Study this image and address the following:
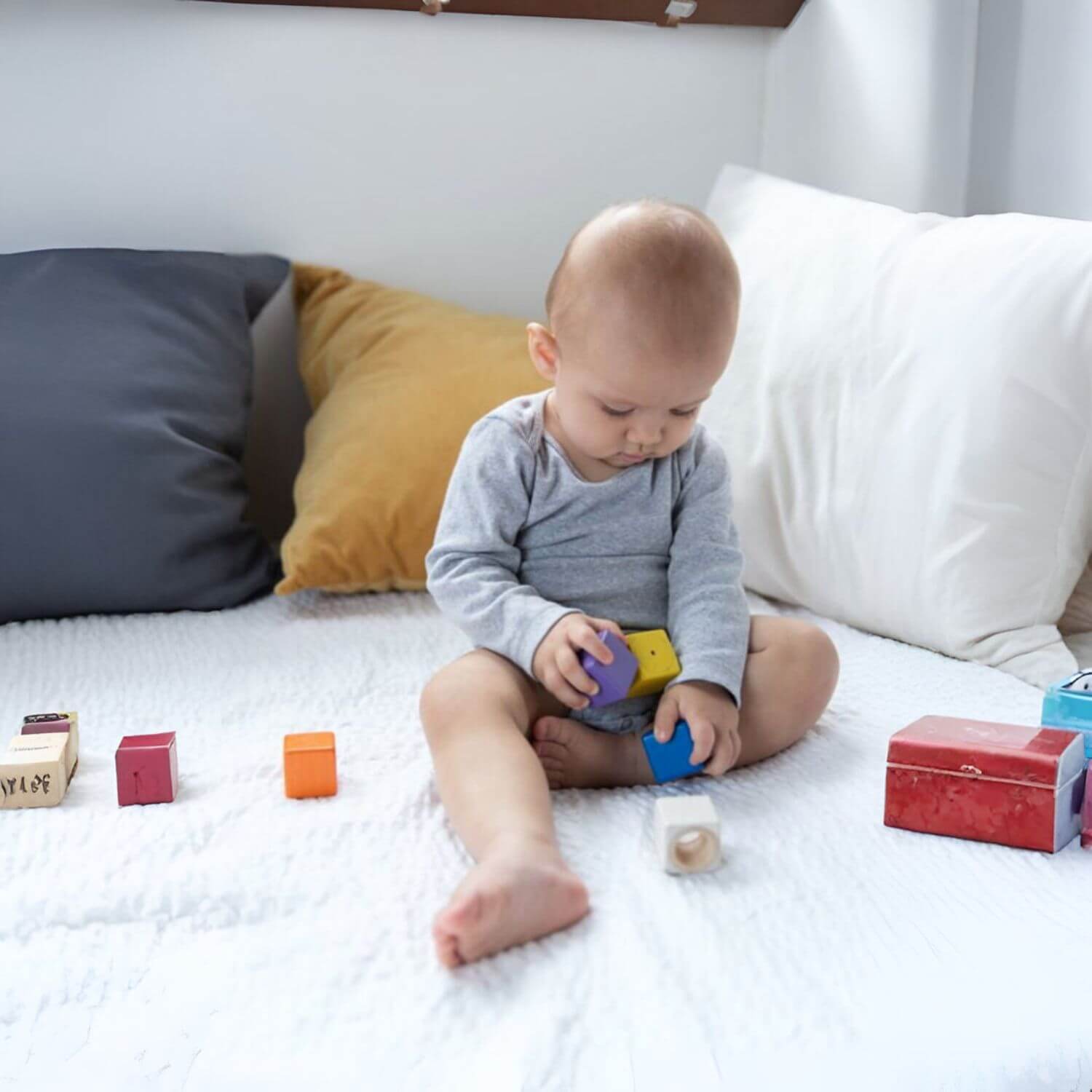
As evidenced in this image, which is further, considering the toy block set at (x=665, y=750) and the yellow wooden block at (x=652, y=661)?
the yellow wooden block at (x=652, y=661)

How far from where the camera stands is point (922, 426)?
134 cm

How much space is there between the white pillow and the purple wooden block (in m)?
0.42

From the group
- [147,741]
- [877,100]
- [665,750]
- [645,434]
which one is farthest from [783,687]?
[877,100]

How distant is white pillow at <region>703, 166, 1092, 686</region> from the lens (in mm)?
1284

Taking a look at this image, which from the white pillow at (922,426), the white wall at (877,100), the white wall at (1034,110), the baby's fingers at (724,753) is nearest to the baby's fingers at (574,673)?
the baby's fingers at (724,753)

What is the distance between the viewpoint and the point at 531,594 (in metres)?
1.13

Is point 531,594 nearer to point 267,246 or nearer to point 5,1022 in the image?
point 5,1022

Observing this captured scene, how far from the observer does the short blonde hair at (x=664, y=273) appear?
3.45ft

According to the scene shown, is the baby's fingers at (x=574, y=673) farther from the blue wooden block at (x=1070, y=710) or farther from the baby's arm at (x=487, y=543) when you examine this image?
the blue wooden block at (x=1070, y=710)

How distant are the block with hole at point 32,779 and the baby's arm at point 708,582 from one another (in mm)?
479

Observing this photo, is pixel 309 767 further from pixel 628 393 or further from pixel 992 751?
pixel 992 751

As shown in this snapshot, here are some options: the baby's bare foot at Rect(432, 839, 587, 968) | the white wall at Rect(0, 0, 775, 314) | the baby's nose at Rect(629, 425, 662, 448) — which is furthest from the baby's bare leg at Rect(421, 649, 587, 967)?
the white wall at Rect(0, 0, 775, 314)

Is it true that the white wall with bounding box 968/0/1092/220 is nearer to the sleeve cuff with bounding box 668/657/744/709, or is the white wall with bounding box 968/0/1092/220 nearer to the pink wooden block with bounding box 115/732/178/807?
the sleeve cuff with bounding box 668/657/744/709

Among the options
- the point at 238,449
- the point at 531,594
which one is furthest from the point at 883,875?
the point at 238,449
